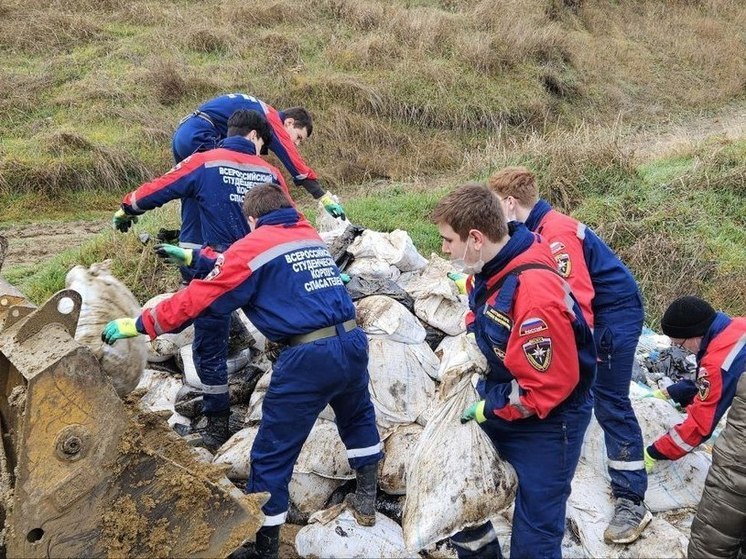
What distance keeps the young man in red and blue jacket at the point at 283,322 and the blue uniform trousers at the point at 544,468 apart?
0.73 meters

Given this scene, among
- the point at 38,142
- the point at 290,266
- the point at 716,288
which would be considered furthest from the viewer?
the point at 38,142

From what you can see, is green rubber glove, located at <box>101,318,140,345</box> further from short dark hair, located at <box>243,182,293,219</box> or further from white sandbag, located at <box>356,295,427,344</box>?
white sandbag, located at <box>356,295,427,344</box>

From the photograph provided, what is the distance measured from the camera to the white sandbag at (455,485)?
2695 mm

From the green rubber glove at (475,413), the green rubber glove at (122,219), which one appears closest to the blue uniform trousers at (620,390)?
the green rubber glove at (475,413)

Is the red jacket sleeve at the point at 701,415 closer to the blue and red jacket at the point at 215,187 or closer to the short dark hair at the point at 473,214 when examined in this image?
the short dark hair at the point at 473,214

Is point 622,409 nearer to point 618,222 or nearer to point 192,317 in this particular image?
point 192,317

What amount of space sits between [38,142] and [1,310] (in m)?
7.69

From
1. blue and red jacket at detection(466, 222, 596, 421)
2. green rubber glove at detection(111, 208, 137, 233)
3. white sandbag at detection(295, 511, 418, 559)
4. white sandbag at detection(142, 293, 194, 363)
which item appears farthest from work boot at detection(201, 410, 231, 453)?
blue and red jacket at detection(466, 222, 596, 421)

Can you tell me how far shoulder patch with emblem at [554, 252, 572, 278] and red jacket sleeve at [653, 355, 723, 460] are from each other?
78 cm

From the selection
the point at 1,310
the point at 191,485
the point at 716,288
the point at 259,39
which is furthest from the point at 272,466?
the point at 259,39

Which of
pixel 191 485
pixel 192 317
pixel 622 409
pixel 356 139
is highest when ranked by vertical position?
pixel 192 317

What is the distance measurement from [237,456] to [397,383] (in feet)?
2.98

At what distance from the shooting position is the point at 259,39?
43.3ft

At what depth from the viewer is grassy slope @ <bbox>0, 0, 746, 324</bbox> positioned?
22.7ft
